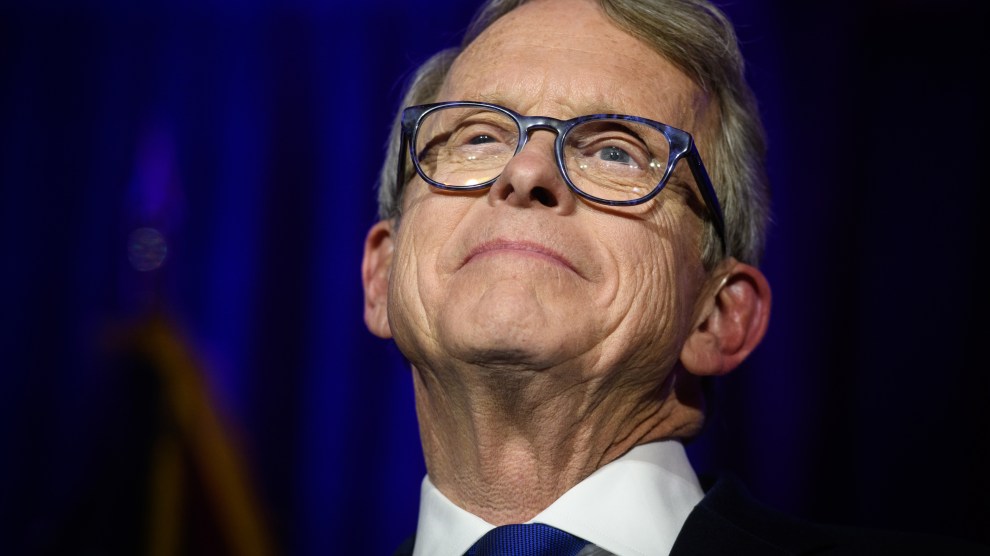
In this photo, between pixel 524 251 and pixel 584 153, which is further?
pixel 584 153

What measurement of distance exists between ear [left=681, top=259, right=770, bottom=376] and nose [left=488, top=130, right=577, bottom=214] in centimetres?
39

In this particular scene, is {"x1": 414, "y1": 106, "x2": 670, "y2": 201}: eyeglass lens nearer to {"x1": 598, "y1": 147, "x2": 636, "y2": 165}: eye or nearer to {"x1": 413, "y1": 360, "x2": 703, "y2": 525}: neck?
{"x1": 598, "y1": 147, "x2": 636, "y2": 165}: eye

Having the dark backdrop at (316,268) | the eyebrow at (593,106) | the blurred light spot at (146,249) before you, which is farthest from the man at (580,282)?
the blurred light spot at (146,249)

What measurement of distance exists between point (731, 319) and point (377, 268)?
680mm

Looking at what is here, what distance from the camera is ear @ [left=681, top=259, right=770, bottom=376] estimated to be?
4.92ft

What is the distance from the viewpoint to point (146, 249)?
11.4ft

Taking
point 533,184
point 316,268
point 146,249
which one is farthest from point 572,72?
point 146,249

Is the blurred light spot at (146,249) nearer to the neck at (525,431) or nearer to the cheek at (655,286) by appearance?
the neck at (525,431)

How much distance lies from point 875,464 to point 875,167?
0.93 meters

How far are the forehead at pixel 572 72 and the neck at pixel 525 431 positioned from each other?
0.43 metres

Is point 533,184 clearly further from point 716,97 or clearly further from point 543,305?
point 716,97

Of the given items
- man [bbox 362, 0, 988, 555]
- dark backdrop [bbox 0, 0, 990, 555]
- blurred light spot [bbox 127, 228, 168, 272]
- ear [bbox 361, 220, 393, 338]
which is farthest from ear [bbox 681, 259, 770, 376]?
blurred light spot [bbox 127, 228, 168, 272]

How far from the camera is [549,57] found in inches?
55.6

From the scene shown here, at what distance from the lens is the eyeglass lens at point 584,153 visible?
1.33 meters
